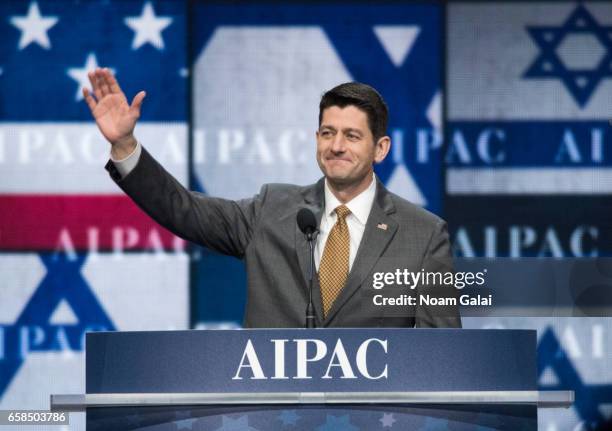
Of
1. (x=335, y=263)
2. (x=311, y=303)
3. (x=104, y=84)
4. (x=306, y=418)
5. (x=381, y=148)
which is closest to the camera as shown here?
(x=306, y=418)

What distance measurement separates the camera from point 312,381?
2.43 m

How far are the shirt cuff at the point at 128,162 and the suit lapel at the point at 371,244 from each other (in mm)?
578

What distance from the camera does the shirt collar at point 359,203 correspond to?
3.02 m

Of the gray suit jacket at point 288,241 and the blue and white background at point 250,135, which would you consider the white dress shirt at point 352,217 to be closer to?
the gray suit jacket at point 288,241

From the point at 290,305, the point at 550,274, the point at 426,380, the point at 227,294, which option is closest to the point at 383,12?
the point at 227,294

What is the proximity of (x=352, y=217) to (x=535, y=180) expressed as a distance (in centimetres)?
237

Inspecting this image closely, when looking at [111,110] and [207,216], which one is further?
[207,216]

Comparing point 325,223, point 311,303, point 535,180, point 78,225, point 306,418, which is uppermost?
point 535,180

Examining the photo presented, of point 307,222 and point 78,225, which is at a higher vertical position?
point 78,225

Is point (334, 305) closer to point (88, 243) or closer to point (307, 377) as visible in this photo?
point (307, 377)

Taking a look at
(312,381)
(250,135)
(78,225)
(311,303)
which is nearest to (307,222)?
(311,303)

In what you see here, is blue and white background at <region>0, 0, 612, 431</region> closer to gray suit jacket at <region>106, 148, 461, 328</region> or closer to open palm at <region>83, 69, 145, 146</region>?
gray suit jacket at <region>106, 148, 461, 328</region>

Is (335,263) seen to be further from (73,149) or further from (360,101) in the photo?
(73,149)

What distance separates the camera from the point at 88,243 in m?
5.18
